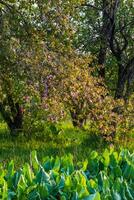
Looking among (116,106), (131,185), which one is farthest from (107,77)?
(131,185)

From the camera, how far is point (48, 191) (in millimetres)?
5488

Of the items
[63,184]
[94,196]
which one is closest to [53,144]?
[63,184]

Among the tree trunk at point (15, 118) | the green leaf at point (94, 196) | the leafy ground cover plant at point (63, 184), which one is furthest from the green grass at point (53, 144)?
the green leaf at point (94, 196)

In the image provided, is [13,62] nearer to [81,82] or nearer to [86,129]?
[81,82]

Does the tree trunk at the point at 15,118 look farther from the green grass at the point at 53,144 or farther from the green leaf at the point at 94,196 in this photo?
the green leaf at the point at 94,196

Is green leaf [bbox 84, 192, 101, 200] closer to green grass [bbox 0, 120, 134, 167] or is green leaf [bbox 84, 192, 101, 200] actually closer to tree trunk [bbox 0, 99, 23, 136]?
green grass [bbox 0, 120, 134, 167]

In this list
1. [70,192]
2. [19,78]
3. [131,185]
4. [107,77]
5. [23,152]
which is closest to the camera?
[70,192]

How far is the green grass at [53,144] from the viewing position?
47.8 feet

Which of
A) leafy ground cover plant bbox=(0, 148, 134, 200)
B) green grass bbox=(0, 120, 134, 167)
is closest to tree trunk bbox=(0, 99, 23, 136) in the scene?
green grass bbox=(0, 120, 134, 167)

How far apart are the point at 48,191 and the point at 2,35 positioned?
7.73 m

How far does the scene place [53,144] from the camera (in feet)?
54.7

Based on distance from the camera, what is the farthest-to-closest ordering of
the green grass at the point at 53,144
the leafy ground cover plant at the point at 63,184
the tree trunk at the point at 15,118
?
the tree trunk at the point at 15,118
the green grass at the point at 53,144
the leafy ground cover plant at the point at 63,184

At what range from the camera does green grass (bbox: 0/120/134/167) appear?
1458 cm

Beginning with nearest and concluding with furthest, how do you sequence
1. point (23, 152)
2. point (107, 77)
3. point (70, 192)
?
point (70, 192)
point (23, 152)
point (107, 77)
